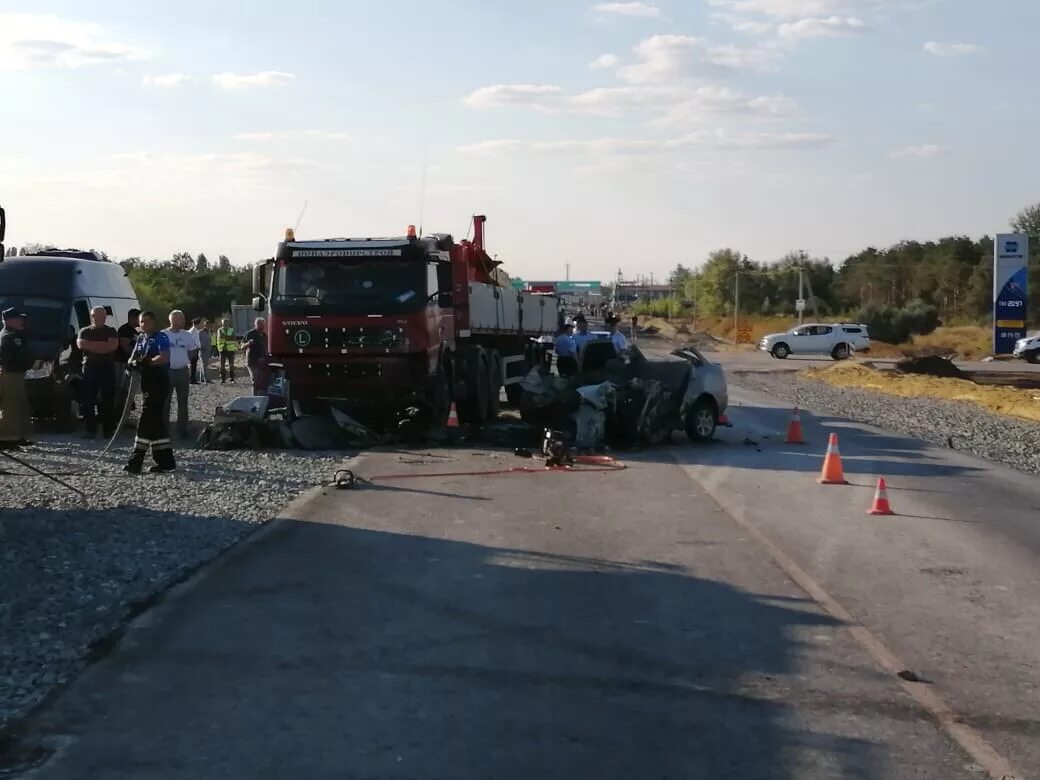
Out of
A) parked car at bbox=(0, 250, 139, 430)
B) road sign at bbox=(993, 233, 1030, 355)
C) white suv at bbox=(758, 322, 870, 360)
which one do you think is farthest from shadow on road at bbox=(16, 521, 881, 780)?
white suv at bbox=(758, 322, 870, 360)

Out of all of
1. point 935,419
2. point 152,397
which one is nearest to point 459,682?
point 152,397

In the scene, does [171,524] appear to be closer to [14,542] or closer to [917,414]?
[14,542]

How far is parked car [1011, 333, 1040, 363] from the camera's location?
5819cm

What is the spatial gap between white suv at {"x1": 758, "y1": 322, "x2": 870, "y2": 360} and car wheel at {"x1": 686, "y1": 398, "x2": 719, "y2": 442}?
43711mm

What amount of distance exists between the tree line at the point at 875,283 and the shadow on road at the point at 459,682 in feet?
264

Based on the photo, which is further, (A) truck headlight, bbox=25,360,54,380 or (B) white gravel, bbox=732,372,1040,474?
(B) white gravel, bbox=732,372,1040,474

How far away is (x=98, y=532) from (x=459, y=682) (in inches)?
216

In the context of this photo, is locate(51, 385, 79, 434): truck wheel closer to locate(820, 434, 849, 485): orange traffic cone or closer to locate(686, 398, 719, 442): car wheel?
locate(686, 398, 719, 442): car wheel

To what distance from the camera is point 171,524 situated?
38.4ft

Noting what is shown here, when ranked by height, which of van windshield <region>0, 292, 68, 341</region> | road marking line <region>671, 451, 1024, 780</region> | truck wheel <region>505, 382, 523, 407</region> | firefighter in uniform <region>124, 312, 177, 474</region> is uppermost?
van windshield <region>0, 292, 68, 341</region>

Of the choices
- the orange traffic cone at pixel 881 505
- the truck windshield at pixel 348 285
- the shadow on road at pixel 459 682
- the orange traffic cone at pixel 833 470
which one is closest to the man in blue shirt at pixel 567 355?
the truck windshield at pixel 348 285

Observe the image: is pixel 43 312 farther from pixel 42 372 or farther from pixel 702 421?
pixel 702 421

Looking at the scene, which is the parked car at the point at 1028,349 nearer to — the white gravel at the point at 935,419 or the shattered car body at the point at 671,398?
the white gravel at the point at 935,419

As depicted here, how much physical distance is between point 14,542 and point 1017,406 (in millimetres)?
25811
